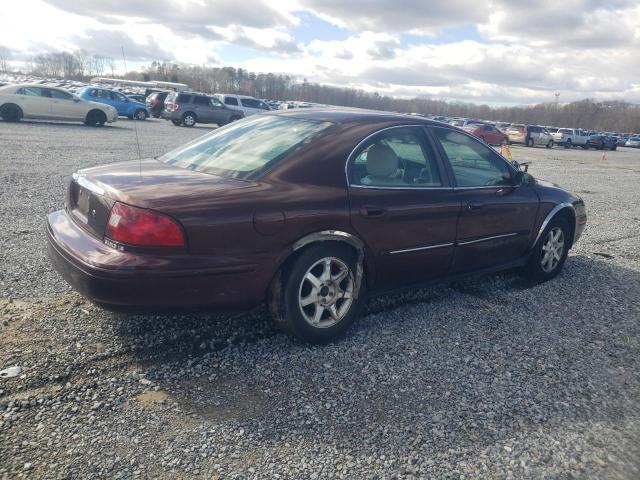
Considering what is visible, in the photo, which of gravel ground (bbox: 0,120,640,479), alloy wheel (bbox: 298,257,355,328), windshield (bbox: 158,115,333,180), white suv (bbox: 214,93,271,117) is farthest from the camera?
white suv (bbox: 214,93,271,117)

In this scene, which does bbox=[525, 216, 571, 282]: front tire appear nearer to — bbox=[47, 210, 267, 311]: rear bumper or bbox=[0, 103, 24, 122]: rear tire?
bbox=[47, 210, 267, 311]: rear bumper

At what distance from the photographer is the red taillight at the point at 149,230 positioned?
2.92m

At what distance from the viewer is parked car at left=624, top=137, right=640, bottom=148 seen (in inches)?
2233

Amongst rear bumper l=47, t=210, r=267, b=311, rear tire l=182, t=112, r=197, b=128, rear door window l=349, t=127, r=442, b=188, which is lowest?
rear tire l=182, t=112, r=197, b=128

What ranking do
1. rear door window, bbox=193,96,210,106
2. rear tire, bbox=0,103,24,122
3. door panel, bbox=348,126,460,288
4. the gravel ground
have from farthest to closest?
rear door window, bbox=193,96,210,106, rear tire, bbox=0,103,24,122, door panel, bbox=348,126,460,288, the gravel ground

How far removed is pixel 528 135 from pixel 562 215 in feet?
107

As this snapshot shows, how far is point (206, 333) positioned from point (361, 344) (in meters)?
1.07

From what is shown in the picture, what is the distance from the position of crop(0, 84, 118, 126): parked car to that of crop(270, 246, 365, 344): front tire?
67.7 ft

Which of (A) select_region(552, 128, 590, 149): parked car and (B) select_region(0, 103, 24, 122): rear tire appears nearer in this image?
(B) select_region(0, 103, 24, 122): rear tire

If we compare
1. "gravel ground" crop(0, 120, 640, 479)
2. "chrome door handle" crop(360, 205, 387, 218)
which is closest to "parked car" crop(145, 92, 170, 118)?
"gravel ground" crop(0, 120, 640, 479)

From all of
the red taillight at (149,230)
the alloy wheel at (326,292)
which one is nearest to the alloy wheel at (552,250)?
the alloy wheel at (326,292)

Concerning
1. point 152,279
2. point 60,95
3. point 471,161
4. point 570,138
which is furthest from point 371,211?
point 570,138

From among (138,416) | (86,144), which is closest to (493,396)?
(138,416)

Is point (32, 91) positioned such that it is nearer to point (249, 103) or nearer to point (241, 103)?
point (241, 103)
